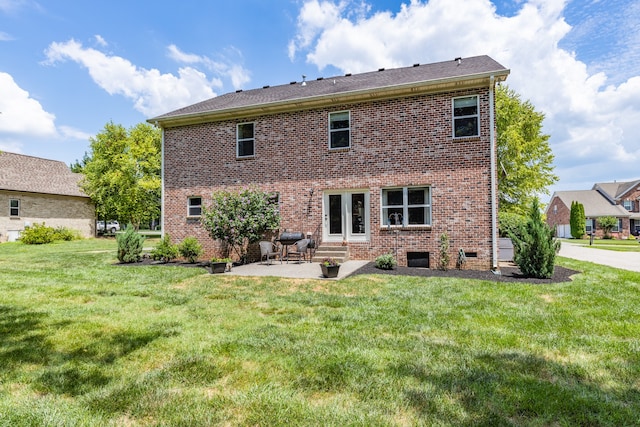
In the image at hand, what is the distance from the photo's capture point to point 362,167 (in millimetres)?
11141

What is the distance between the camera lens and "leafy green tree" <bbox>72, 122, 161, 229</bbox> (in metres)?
27.0

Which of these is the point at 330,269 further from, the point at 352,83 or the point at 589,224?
the point at 589,224

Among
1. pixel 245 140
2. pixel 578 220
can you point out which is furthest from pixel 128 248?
pixel 578 220

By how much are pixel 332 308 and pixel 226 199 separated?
7089 mm

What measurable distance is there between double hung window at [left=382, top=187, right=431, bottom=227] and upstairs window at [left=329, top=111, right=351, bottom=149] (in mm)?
2286

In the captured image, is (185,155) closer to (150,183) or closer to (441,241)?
(441,241)

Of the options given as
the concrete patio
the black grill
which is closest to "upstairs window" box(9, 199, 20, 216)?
the concrete patio

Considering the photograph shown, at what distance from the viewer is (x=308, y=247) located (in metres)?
11.4

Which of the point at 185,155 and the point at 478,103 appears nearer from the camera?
the point at 478,103

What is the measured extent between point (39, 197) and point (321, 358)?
30.6 metres

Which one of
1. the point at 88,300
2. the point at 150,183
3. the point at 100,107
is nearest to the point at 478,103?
the point at 88,300

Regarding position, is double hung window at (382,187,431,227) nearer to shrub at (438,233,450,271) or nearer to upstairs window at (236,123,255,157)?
shrub at (438,233,450,271)

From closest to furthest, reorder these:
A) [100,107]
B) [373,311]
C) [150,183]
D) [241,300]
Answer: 1. [373,311]
2. [241,300]
3. [100,107]
4. [150,183]

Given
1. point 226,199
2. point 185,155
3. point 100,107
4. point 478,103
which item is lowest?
point 226,199
